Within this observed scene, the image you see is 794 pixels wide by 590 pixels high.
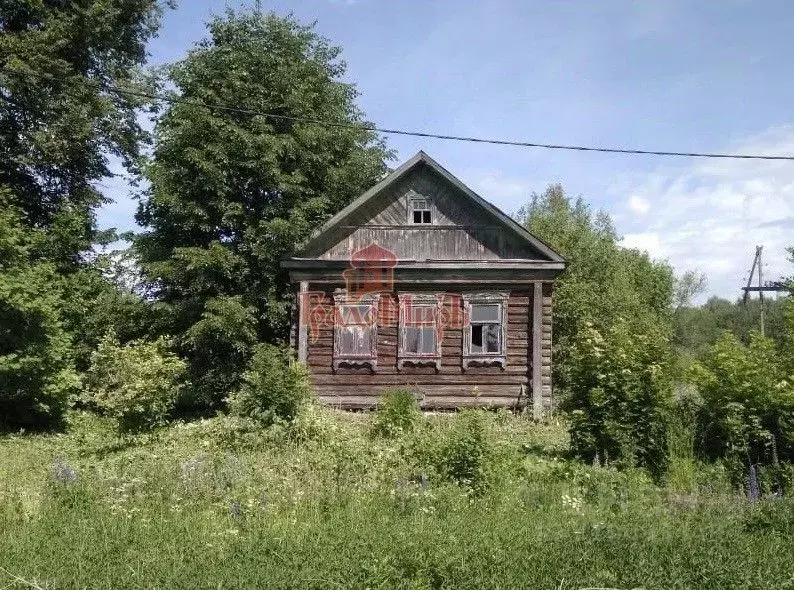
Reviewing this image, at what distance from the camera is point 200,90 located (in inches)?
712

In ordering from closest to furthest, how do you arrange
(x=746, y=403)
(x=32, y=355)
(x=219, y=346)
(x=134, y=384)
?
1. (x=746, y=403)
2. (x=134, y=384)
3. (x=32, y=355)
4. (x=219, y=346)

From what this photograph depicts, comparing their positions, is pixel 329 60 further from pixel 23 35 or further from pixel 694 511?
pixel 694 511

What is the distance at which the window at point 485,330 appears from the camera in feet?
53.5

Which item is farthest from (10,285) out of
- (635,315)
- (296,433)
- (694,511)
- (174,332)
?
(635,315)

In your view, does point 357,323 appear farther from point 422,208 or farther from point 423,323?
point 422,208

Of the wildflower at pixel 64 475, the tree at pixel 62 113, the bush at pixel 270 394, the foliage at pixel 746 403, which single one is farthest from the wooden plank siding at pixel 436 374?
the wildflower at pixel 64 475

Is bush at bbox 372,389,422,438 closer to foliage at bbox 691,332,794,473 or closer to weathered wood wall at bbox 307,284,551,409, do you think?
weathered wood wall at bbox 307,284,551,409

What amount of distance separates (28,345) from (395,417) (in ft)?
25.0

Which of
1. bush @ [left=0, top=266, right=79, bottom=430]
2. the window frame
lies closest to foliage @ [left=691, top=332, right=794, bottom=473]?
the window frame

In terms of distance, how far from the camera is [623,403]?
9.94 m

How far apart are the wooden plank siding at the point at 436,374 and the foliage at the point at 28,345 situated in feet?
17.6

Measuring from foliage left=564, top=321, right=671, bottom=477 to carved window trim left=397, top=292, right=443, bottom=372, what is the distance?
5.96 m

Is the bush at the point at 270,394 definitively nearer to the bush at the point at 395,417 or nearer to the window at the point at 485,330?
the bush at the point at 395,417

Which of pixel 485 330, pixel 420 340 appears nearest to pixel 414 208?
pixel 420 340
